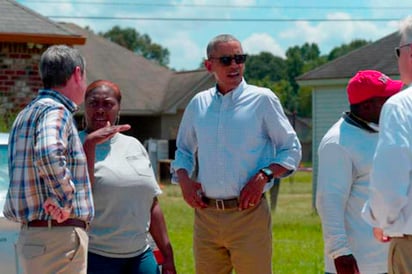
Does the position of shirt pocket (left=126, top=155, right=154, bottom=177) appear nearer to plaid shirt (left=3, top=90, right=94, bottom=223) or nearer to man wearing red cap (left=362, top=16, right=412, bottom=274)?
plaid shirt (left=3, top=90, right=94, bottom=223)

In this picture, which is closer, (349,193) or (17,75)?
(349,193)

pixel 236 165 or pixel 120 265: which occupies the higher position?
pixel 236 165

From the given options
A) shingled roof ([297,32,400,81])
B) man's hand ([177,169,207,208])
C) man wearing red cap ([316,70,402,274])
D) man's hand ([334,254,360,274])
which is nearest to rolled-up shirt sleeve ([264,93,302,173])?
man's hand ([177,169,207,208])

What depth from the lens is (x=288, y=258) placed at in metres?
12.7

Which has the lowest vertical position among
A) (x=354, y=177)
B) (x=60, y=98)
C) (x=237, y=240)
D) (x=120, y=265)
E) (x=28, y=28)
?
(x=120, y=265)

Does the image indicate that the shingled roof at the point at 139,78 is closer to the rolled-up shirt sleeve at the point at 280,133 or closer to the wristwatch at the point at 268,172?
the rolled-up shirt sleeve at the point at 280,133

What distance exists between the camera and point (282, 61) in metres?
106

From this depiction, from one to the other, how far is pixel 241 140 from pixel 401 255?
1890 mm

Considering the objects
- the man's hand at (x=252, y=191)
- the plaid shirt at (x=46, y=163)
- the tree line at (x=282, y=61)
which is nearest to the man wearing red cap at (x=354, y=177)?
the man's hand at (x=252, y=191)

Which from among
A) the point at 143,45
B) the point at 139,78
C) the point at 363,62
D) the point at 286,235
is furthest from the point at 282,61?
the point at 286,235

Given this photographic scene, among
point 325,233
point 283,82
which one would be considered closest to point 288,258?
point 325,233

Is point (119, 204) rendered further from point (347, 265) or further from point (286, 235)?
point (286, 235)

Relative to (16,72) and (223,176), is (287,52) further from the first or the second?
(223,176)

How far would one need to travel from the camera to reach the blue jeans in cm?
572
